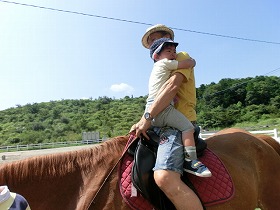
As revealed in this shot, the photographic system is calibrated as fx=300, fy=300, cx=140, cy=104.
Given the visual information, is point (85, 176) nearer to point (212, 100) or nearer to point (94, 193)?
point (94, 193)

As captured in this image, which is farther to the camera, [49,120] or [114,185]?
[49,120]

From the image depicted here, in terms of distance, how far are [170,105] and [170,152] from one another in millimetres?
478

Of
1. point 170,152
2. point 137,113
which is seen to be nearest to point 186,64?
point 170,152

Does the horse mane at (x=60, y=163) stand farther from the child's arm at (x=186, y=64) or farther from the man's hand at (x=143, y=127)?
the child's arm at (x=186, y=64)

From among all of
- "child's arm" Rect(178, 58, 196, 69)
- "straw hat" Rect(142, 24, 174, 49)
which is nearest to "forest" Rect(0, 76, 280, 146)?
"straw hat" Rect(142, 24, 174, 49)

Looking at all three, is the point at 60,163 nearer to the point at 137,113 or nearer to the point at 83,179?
the point at 83,179

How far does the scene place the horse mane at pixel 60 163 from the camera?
270cm

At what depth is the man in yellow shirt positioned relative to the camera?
103 inches

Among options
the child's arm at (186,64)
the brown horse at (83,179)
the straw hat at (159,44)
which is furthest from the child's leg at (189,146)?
the straw hat at (159,44)

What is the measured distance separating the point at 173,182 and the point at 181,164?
19cm

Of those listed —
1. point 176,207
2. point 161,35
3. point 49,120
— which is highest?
point 161,35

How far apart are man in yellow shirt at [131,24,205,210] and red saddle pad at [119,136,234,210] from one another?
0.20 metres

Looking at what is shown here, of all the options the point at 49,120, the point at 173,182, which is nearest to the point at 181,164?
the point at 173,182

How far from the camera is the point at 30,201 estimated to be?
2.65 m
